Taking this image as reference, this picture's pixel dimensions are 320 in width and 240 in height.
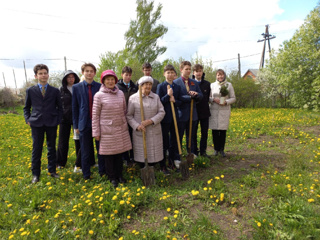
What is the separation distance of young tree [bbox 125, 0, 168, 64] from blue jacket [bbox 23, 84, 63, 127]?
20181 mm

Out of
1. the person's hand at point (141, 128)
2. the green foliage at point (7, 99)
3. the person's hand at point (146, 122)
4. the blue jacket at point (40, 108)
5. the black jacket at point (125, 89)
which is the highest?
the black jacket at point (125, 89)

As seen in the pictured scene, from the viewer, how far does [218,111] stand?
500 cm

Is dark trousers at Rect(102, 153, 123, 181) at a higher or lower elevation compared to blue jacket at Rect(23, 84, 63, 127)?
lower

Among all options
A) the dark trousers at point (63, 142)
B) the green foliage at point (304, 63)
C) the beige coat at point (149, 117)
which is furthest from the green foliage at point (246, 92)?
the dark trousers at point (63, 142)

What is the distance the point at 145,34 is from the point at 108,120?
22.4m

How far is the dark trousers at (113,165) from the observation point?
11.8ft

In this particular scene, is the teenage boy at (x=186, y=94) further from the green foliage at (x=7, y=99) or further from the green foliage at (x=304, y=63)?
the green foliage at (x=7, y=99)

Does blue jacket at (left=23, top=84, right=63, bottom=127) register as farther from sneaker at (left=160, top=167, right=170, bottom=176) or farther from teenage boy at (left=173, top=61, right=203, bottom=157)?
teenage boy at (left=173, top=61, right=203, bottom=157)

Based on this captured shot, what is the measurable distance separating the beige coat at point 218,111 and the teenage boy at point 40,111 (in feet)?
11.2

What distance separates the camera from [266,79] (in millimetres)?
22828

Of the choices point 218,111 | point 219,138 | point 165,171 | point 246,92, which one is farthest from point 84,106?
point 246,92

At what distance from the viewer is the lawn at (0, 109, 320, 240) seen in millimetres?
2479

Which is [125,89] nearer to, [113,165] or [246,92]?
[113,165]

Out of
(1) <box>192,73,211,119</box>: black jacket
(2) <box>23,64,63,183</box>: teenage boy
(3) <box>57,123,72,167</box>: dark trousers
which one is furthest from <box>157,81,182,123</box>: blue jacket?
(3) <box>57,123,72,167</box>: dark trousers
